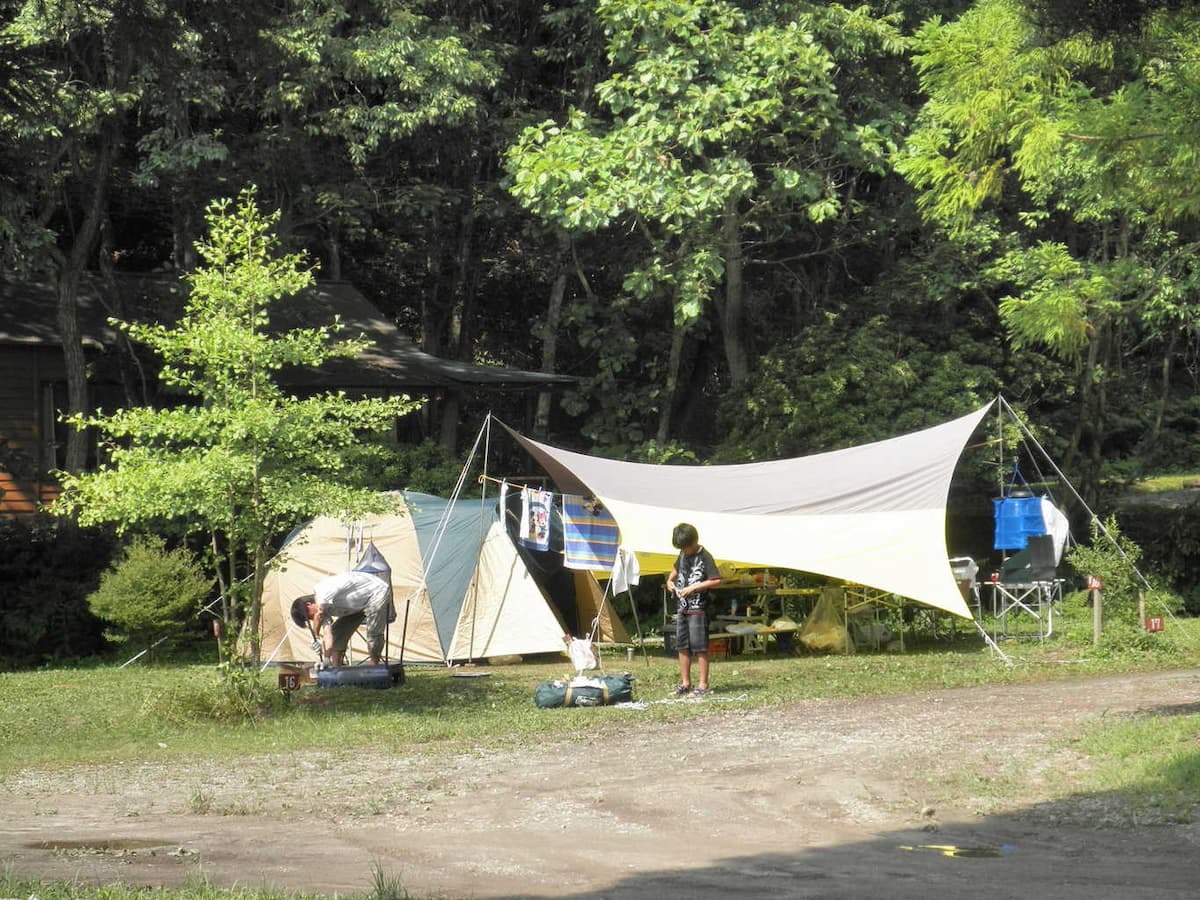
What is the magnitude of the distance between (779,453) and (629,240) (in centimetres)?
481

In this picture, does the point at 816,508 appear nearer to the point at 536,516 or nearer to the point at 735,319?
the point at 536,516

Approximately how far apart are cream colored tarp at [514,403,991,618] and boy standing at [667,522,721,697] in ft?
4.77

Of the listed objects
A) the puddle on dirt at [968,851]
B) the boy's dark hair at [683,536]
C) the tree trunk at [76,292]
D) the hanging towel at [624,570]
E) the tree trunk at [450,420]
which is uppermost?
the tree trunk at [76,292]

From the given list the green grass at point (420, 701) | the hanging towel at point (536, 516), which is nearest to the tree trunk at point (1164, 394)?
the green grass at point (420, 701)

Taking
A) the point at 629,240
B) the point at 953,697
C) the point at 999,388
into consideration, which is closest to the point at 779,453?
the point at 999,388

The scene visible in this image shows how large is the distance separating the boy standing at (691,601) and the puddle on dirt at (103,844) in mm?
5950

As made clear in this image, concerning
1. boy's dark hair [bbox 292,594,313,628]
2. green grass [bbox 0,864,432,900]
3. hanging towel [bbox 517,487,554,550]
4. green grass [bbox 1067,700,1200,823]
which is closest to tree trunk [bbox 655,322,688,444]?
hanging towel [bbox 517,487,554,550]

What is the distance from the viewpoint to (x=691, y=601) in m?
12.2

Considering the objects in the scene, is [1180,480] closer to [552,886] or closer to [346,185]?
[346,185]

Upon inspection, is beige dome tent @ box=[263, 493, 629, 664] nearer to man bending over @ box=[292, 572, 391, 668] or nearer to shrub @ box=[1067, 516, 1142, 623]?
man bending over @ box=[292, 572, 391, 668]

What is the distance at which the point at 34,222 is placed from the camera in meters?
17.5

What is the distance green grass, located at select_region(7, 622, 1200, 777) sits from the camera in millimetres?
10133

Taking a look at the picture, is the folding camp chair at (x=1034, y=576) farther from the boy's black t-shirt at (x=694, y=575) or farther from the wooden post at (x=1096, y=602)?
the boy's black t-shirt at (x=694, y=575)

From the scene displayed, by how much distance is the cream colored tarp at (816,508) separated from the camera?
1380cm
